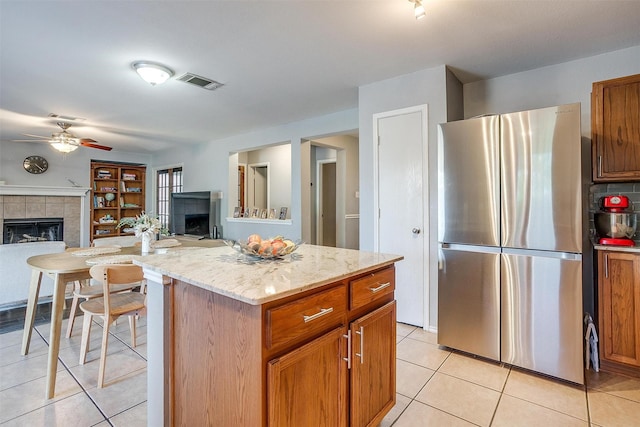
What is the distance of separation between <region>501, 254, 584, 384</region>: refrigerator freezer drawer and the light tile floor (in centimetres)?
13

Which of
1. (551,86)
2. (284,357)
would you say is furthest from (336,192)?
(284,357)

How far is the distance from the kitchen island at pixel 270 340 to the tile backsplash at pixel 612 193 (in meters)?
2.13

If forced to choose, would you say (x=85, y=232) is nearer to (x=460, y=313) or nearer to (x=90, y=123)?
(x=90, y=123)

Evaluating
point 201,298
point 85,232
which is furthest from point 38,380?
point 85,232

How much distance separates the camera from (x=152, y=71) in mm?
2809

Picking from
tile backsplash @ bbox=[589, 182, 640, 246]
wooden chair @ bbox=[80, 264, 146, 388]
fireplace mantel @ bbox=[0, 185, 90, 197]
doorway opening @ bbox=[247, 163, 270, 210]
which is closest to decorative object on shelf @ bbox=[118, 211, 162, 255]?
wooden chair @ bbox=[80, 264, 146, 388]

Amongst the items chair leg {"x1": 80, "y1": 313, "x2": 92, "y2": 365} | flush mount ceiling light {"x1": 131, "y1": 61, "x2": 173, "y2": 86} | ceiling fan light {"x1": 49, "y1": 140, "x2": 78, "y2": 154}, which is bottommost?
chair leg {"x1": 80, "y1": 313, "x2": 92, "y2": 365}

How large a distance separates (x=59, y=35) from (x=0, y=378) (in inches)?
95.7

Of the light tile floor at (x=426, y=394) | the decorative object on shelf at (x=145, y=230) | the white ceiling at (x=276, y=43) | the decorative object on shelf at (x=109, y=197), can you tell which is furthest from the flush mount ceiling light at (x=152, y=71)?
the decorative object on shelf at (x=109, y=197)

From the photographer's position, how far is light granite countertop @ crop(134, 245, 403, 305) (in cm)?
112

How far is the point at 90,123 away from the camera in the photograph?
4852 millimetres

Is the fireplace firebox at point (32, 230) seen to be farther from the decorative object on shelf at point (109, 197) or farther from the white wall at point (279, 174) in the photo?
the white wall at point (279, 174)

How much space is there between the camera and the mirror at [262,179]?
6.10 meters

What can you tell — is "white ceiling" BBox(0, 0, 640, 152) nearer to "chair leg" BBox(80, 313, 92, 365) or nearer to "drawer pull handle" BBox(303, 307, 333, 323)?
"drawer pull handle" BBox(303, 307, 333, 323)
